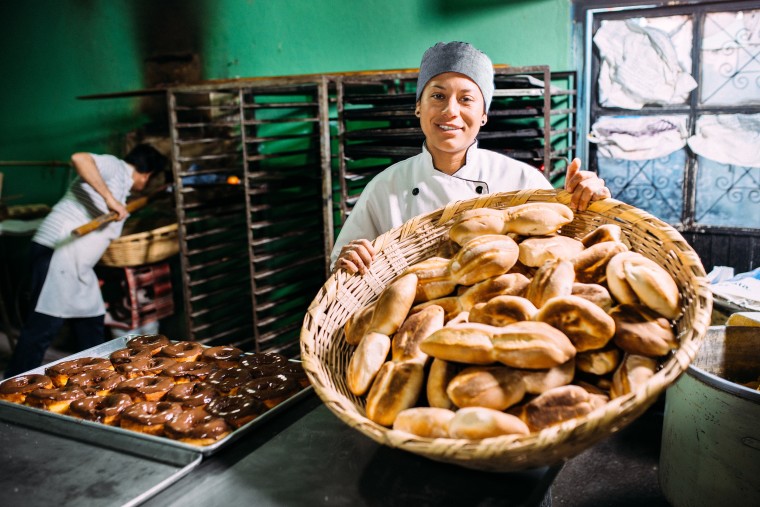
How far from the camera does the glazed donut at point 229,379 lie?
5.95 ft

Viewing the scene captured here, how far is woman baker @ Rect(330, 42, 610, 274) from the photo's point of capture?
226cm

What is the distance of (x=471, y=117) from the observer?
A: 226 cm

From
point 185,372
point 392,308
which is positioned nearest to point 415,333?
point 392,308

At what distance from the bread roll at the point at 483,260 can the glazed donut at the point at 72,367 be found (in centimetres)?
131

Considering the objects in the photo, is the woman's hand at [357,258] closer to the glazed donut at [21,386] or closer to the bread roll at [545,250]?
the bread roll at [545,250]

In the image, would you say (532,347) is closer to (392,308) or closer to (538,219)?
(392,308)

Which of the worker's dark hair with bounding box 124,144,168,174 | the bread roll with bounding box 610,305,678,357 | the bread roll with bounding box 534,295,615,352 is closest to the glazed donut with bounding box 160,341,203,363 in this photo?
the bread roll with bounding box 534,295,615,352

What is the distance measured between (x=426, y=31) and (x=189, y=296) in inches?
101

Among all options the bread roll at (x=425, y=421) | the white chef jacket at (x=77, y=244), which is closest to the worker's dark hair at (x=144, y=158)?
the white chef jacket at (x=77, y=244)

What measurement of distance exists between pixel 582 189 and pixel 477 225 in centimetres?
34

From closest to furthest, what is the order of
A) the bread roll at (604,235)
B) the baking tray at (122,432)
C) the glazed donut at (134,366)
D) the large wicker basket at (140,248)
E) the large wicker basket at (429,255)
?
the large wicker basket at (429,255)
the baking tray at (122,432)
the bread roll at (604,235)
the glazed donut at (134,366)
the large wicker basket at (140,248)

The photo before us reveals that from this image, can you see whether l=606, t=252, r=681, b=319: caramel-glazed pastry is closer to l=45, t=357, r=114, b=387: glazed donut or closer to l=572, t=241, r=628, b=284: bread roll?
l=572, t=241, r=628, b=284: bread roll

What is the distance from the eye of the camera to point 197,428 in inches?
61.8

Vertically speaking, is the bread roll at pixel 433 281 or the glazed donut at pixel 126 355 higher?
the bread roll at pixel 433 281
